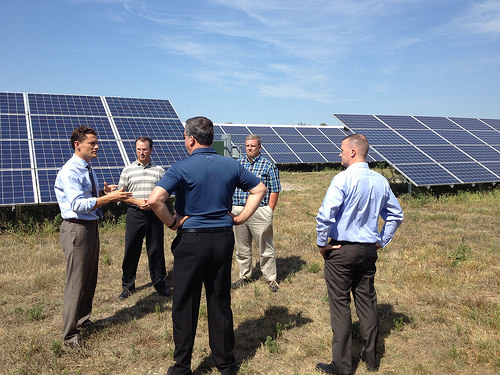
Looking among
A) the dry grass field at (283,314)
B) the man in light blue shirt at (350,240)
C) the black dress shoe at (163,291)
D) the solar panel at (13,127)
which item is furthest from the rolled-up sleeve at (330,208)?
the solar panel at (13,127)

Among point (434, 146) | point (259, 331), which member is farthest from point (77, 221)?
point (434, 146)

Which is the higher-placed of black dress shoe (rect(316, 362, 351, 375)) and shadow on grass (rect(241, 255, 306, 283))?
shadow on grass (rect(241, 255, 306, 283))

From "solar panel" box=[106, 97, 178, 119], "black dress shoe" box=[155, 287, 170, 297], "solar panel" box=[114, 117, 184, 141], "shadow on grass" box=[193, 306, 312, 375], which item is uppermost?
"solar panel" box=[106, 97, 178, 119]

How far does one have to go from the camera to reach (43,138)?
430 inches

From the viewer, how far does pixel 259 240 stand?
20.0 ft

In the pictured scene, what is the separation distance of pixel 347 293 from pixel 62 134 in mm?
10014

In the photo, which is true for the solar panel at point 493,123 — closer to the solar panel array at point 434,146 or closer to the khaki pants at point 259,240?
the solar panel array at point 434,146

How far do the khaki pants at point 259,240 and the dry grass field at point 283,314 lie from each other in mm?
294

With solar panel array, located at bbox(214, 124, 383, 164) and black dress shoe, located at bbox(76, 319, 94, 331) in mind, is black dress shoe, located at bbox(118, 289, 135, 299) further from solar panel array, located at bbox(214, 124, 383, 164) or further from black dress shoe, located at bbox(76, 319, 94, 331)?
solar panel array, located at bbox(214, 124, 383, 164)

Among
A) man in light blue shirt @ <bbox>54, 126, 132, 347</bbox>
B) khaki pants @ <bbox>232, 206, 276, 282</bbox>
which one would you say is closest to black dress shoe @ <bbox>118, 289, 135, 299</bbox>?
man in light blue shirt @ <bbox>54, 126, 132, 347</bbox>

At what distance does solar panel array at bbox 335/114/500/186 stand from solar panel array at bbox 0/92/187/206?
7897mm

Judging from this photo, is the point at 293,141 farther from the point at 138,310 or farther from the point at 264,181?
the point at 138,310

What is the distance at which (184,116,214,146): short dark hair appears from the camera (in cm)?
363

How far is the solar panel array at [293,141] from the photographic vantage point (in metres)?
23.8
